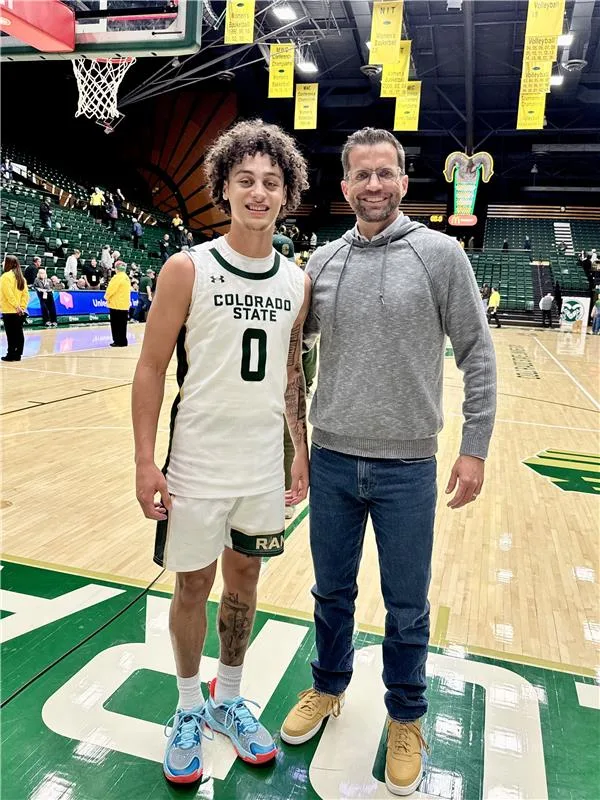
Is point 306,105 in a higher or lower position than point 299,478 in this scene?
higher

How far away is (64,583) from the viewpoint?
2.73 metres

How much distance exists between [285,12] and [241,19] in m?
5.78

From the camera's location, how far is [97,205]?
2000 centimetres

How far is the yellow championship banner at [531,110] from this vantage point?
11711mm

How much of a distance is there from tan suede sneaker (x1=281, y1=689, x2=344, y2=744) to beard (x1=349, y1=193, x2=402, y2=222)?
1.49 meters

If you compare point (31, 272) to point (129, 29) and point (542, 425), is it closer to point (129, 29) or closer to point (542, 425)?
point (129, 29)

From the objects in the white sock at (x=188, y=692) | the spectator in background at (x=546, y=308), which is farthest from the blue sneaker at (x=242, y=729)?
the spectator in background at (x=546, y=308)

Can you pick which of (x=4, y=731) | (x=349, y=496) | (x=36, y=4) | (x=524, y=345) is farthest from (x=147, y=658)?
(x=524, y=345)

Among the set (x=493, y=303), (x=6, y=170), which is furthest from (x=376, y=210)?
(x=493, y=303)

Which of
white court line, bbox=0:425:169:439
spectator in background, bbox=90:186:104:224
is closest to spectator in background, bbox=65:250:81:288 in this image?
spectator in background, bbox=90:186:104:224

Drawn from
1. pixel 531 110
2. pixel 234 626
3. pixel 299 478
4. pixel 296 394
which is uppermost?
pixel 531 110

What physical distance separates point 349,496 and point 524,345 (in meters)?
15.3

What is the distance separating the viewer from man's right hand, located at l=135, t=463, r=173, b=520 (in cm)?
165

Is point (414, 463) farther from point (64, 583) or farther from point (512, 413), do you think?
point (512, 413)
